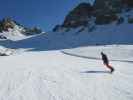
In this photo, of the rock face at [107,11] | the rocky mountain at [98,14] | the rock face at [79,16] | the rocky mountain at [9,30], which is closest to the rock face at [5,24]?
the rocky mountain at [9,30]

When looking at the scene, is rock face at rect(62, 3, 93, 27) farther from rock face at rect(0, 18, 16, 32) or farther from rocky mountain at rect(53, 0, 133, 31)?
rock face at rect(0, 18, 16, 32)

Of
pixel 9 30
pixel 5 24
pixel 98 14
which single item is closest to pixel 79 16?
pixel 98 14

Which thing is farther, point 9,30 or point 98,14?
point 9,30

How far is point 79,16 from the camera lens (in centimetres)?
9162

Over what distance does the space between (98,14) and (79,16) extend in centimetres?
1061

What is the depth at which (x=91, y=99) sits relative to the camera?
1001 cm

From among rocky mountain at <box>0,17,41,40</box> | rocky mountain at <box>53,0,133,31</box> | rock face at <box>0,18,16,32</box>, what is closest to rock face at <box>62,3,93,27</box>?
rocky mountain at <box>53,0,133,31</box>

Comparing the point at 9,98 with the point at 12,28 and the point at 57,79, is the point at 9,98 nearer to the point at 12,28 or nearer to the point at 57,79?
the point at 57,79

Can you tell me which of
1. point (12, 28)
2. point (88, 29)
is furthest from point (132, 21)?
point (12, 28)

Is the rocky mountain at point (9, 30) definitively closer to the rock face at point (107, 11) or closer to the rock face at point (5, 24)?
the rock face at point (5, 24)

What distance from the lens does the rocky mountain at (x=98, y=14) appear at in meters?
77.3

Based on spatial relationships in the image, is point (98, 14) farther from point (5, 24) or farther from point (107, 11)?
point (5, 24)

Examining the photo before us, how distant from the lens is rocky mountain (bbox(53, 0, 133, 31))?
7734 centimetres

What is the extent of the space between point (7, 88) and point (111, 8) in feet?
235
